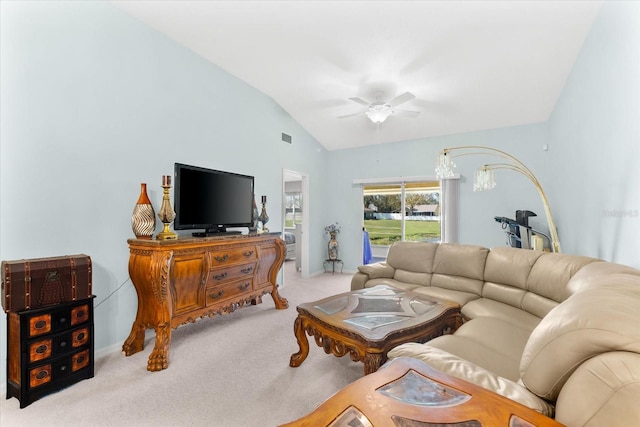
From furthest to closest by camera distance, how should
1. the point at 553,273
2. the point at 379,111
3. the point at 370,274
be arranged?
the point at 379,111 → the point at 370,274 → the point at 553,273

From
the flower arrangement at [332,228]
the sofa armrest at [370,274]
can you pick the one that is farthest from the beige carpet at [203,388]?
the flower arrangement at [332,228]

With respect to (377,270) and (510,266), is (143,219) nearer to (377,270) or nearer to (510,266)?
(377,270)

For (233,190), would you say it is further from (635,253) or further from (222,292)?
(635,253)

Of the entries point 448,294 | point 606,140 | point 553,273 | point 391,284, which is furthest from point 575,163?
point 391,284

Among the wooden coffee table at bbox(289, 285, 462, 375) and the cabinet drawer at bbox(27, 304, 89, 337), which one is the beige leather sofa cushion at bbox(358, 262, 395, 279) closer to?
the wooden coffee table at bbox(289, 285, 462, 375)

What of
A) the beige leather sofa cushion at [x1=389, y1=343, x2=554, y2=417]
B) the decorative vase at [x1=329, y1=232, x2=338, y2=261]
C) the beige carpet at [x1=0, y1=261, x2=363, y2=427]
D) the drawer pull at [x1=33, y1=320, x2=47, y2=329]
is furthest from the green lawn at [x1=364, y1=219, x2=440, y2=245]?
the drawer pull at [x1=33, y1=320, x2=47, y2=329]

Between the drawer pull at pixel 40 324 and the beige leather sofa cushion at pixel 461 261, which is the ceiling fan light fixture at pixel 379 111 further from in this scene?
the drawer pull at pixel 40 324

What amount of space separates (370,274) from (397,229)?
9.77 ft

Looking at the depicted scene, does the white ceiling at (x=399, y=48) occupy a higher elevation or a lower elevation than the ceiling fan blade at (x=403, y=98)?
higher

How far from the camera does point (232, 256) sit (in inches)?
122

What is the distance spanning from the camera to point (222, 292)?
3.01m

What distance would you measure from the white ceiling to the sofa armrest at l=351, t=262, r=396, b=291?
2.45 m

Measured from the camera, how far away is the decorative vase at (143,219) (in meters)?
A: 2.51

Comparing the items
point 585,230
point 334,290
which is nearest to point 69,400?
point 334,290
